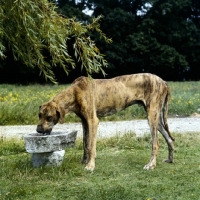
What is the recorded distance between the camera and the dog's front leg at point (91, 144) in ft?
24.3

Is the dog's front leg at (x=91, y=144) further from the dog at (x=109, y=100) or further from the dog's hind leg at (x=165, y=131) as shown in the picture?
the dog's hind leg at (x=165, y=131)

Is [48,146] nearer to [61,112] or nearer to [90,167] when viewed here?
[61,112]

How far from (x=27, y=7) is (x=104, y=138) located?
5.50m

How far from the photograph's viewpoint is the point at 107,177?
6.83m

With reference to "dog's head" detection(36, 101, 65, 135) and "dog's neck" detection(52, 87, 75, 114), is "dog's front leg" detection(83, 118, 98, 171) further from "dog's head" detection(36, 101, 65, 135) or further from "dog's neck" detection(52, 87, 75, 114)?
"dog's head" detection(36, 101, 65, 135)

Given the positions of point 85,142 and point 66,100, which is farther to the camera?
point 85,142

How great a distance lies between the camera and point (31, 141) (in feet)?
23.0

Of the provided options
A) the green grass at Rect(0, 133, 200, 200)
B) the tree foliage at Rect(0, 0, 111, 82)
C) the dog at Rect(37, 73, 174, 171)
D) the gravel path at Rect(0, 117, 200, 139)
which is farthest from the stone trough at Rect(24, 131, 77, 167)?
the gravel path at Rect(0, 117, 200, 139)

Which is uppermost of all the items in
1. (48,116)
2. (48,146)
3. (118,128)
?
(48,116)

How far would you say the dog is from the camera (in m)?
7.62

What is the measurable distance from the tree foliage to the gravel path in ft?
18.5

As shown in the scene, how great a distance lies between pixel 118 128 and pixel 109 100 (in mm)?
4633

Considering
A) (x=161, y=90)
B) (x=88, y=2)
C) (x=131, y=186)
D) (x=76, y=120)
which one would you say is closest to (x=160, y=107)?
(x=161, y=90)

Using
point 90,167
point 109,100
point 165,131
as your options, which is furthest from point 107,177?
point 165,131
